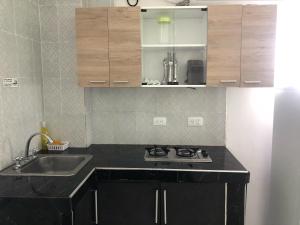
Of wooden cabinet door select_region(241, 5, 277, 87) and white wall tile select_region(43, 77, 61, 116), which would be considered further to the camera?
white wall tile select_region(43, 77, 61, 116)

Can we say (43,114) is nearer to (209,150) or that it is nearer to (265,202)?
(209,150)

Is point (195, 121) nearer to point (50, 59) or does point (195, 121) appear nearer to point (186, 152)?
point (186, 152)

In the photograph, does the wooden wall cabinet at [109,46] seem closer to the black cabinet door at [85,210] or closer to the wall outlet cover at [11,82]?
the wall outlet cover at [11,82]

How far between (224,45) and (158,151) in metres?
1.04

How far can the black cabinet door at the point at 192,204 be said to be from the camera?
200 cm

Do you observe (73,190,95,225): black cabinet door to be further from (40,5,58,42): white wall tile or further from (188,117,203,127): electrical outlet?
(40,5,58,42): white wall tile

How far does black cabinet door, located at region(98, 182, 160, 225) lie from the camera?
2.06m

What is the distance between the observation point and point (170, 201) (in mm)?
2033

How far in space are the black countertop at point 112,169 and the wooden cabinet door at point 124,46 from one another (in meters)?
0.62

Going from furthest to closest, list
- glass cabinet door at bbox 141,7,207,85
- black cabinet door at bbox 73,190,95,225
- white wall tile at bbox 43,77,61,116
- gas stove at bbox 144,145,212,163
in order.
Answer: white wall tile at bbox 43,77,61,116
glass cabinet door at bbox 141,7,207,85
gas stove at bbox 144,145,212,163
black cabinet door at bbox 73,190,95,225

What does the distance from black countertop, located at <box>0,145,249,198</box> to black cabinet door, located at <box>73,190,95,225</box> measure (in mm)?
151

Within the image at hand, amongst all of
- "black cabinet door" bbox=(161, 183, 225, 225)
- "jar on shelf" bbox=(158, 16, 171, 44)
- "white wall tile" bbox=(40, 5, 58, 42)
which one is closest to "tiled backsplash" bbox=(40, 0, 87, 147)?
"white wall tile" bbox=(40, 5, 58, 42)

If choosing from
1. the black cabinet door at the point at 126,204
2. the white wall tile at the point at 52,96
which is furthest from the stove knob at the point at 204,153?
the white wall tile at the point at 52,96

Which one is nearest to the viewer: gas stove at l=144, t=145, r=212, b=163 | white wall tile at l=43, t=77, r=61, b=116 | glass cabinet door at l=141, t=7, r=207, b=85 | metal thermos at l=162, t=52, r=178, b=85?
gas stove at l=144, t=145, r=212, b=163
